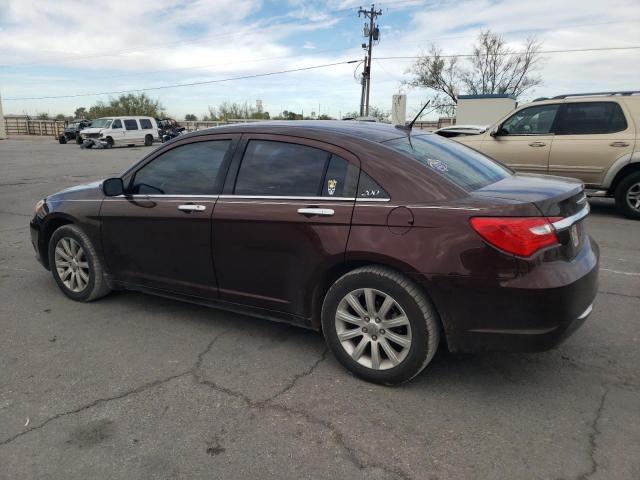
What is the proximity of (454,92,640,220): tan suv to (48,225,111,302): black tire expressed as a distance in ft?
23.5

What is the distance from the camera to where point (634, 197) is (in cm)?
818

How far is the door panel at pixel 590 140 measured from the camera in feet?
26.8

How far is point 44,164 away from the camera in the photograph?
1970cm

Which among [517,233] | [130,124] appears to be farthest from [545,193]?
[130,124]

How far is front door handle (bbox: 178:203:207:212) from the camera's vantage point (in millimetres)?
3704

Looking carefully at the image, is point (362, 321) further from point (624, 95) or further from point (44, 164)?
point (44, 164)

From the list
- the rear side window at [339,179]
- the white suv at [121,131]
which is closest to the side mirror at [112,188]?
the rear side window at [339,179]

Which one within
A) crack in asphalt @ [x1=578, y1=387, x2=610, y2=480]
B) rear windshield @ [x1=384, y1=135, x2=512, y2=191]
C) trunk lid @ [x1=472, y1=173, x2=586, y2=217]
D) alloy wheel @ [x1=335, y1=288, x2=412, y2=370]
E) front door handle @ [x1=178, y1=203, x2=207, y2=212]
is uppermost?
rear windshield @ [x1=384, y1=135, x2=512, y2=191]

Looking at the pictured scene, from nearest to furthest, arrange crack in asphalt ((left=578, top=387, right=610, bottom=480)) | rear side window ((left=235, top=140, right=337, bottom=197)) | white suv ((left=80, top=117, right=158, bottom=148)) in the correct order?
crack in asphalt ((left=578, top=387, right=610, bottom=480))
rear side window ((left=235, top=140, right=337, bottom=197))
white suv ((left=80, top=117, right=158, bottom=148))

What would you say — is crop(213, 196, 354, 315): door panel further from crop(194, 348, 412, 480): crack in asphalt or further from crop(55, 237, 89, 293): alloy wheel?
crop(55, 237, 89, 293): alloy wheel

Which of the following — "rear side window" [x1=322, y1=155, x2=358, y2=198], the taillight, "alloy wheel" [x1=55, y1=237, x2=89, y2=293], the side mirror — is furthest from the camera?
"alloy wheel" [x1=55, y1=237, x2=89, y2=293]

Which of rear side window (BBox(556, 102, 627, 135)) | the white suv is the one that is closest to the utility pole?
the white suv

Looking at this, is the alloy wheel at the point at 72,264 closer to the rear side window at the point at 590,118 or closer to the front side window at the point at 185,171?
the front side window at the point at 185,171

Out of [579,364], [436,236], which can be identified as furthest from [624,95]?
[436,236]
